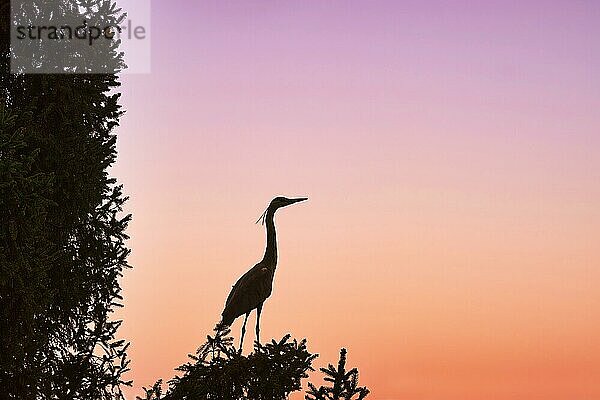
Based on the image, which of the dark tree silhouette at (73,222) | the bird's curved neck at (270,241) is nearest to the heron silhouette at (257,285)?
the bird's curved neck at (270,241)

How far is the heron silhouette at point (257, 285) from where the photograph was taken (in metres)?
19.0

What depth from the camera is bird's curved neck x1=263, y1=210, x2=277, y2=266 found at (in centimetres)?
1933

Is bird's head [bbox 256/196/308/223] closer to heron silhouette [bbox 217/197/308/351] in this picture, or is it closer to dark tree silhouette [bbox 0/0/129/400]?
heron silhouette [bbox 217/197/308/351]

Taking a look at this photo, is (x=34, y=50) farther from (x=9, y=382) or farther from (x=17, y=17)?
(x=9, y=382)

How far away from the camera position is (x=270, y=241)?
1939 cm

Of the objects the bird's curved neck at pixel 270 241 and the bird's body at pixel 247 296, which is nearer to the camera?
the bird's body at pixel 247 296

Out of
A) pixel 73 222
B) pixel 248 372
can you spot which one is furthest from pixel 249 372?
pixel 73 222

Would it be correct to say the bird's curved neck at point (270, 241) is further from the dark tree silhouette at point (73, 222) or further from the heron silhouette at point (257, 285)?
the dark tree silhouette at point (73, 222)

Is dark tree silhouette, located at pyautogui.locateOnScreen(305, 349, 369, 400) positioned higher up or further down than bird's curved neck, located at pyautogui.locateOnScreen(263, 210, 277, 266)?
further down

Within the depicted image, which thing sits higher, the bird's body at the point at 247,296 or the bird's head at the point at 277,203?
the bird's head at the point at 277,203

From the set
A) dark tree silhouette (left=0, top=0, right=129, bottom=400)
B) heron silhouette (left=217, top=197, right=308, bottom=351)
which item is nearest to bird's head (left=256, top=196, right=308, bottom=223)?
heron silhouette (left=217, top=197, right=308, bottom=351)

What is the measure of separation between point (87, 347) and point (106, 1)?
815cm

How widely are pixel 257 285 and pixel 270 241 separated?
0.93m

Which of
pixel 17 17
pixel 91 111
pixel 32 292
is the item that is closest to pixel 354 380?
pixel 32 292
